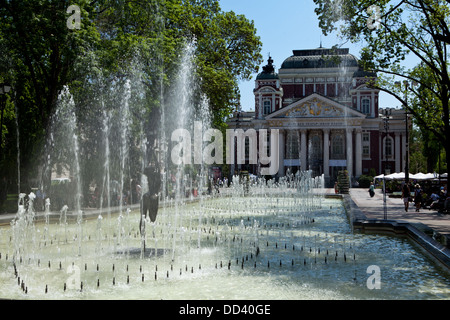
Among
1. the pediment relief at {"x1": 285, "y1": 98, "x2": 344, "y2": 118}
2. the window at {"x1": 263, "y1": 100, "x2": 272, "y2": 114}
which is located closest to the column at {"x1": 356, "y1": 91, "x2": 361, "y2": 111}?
the pediment relief at {"x1": 285, "y1": 98, "x2": 344, "y2": 118}

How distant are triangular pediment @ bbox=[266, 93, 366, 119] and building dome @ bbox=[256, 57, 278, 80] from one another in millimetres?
8460

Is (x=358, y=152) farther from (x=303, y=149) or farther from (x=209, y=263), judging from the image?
(x=209, y=263)

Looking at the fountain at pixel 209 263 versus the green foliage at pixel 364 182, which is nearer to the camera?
the fountain at pixel 209 263

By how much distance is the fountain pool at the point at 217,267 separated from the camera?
21.9ft

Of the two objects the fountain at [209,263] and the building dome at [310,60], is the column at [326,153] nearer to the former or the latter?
the building dome at [310,60]

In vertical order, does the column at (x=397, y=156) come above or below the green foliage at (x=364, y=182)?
above

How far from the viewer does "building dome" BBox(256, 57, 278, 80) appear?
68.9 m

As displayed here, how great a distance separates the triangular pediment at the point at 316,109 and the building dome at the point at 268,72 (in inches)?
333

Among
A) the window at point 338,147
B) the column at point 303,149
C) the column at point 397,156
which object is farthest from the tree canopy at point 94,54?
the column at point 397,156

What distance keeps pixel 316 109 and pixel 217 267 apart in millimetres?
55702

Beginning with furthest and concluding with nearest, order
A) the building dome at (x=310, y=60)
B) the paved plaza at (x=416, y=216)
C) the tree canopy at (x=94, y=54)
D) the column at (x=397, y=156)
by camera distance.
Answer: the building dome at (x=310, y=60) → the column at (x=397, y=156) → the tree canopy at (x=94, y=54) → the paved plaza at (x=416, y=216)

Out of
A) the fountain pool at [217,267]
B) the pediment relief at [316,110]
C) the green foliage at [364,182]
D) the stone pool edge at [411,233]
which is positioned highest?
the pediment relief at [316,110]

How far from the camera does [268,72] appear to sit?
69750 mm

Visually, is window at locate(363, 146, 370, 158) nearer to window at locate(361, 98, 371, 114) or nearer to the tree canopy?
window at locate(361, 98, 371, 114)
